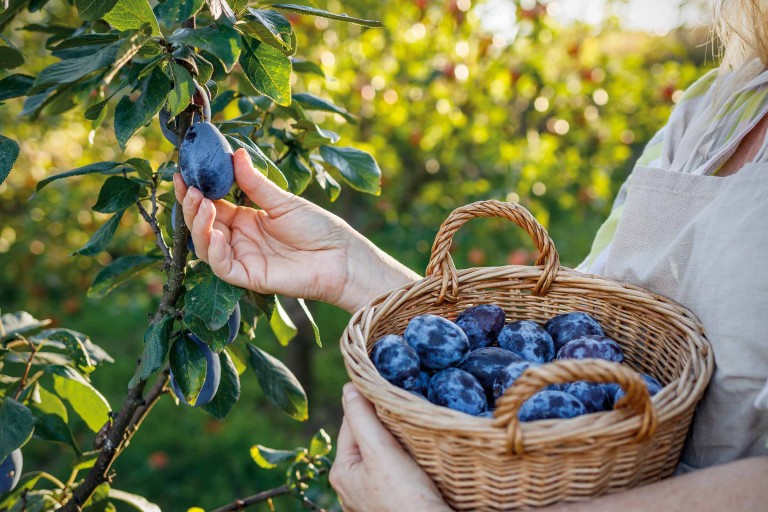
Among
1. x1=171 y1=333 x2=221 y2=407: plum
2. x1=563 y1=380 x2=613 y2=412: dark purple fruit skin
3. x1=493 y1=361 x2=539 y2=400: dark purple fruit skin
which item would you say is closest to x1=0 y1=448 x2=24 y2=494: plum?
x1=171 y1=333 x2=221 y2=407: plum

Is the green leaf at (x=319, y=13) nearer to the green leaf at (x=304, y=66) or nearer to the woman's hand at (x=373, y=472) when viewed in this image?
the green leaf at (x=304, y=66)

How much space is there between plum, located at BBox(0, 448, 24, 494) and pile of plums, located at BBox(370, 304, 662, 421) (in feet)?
2.15

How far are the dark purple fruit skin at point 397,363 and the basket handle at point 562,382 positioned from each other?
0.23m

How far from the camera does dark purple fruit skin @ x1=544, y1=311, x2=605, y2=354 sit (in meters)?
1.07

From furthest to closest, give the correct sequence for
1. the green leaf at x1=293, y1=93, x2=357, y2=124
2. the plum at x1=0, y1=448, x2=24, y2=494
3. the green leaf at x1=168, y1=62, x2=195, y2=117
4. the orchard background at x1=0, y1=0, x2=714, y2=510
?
1. the orchard background at x1=0, y1=0, x2=714, y2=510
2. the green leaf at x1=293, y1=93, x2=357, y2=124
3. the plum at x1=0, y1=448, x2=24, y2=494
4. the green leaf at x1=168, y1=62, x2=195, y2=117

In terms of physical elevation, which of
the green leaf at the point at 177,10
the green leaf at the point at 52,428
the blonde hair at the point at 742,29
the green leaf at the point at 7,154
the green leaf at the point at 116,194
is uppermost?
the blonde hair at the point at 742,29

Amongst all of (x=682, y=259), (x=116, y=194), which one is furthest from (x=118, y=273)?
(x=682, y=259)

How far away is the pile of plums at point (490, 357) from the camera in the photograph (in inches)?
35.6

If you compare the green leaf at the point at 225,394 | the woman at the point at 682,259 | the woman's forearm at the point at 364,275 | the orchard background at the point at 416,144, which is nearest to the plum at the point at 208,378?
the green leaf at the point at 225,394

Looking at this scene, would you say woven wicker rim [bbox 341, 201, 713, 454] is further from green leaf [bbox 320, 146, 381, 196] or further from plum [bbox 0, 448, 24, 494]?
plum [bbox 0, 448, 24, 494]

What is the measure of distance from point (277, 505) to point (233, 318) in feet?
4.58

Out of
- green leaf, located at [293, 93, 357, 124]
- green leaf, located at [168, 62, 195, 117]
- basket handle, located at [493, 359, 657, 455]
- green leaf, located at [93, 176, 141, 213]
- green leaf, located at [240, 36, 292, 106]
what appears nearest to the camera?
basket handle, located at [493, 359, 657, 455]

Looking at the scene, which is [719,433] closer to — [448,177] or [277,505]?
[277,505]

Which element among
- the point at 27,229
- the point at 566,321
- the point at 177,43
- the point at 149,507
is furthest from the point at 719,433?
the point at 27,229
